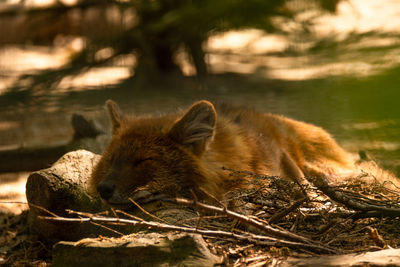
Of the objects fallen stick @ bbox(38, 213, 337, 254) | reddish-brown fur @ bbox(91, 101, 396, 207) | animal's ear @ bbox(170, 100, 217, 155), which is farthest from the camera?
animal's ear @ bbox(170, 100, 217, 155)

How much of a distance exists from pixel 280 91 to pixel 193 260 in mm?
8153

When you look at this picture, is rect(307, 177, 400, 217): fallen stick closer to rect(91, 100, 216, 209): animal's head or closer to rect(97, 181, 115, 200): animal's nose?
rect(91, 100, 216, 209): animal's head

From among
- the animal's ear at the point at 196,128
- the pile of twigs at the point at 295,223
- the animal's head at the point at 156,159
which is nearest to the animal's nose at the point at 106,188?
the animal's head at the point at 156,159

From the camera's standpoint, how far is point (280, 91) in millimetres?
10367

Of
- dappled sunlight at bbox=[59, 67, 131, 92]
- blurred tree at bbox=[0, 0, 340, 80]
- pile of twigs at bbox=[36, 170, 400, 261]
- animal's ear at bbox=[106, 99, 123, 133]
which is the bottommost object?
pile of twigs at bbox=[36, 170, 400, 261]

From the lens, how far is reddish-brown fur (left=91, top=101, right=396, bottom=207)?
12.1 ft

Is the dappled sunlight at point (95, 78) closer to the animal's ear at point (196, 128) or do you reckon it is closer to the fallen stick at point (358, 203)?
the animal's ear at point (196, 128)

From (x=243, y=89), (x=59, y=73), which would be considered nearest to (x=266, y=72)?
(x=243, y=89)

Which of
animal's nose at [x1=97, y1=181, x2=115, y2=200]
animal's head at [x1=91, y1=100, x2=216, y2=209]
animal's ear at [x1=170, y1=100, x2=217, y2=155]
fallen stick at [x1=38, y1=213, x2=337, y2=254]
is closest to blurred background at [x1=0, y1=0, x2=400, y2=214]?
animal's ear at [x1=170, y1=100, x2=217, y2=155]

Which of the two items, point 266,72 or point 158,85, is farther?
point 266,72

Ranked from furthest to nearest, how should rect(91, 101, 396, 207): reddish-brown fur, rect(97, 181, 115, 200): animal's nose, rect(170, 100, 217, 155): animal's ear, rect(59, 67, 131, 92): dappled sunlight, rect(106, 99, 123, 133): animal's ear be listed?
rect(59, 67, 131, 92): dappled sunlight, rect(106, 99, 123, 133): animal's ear, rect(170, 100, 217, 155): animal's ear, rect(91, 101, 396, 207): reddish-brown fur, rect(97, 181, 115, 200): animal's nose

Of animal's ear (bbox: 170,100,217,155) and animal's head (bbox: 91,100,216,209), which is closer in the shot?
animal's head (bbox: 91,100,216,209)

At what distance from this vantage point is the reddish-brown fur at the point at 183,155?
3693 mm

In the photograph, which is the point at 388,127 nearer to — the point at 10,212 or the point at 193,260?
the point at 193,260
